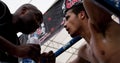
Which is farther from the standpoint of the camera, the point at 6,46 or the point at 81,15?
the point at 81,15

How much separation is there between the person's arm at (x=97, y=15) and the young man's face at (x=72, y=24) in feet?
2.57

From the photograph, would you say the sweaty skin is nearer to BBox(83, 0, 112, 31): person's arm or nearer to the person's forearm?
BBox(83, 0, 112, 31): person's arm

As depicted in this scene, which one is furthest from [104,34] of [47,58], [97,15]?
[47,58]

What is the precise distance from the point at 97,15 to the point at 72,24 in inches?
37.1

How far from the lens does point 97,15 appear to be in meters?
1.30

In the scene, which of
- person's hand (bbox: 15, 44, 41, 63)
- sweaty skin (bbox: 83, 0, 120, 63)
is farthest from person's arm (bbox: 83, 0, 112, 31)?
person's hand (bbox: 15, 44, 41, 63)

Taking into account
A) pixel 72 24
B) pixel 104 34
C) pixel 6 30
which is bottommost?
pixel 104 34

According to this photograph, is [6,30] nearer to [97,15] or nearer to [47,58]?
[47,58]

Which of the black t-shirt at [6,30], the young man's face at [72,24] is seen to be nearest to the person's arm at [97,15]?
the black t-shirt at [6,30]

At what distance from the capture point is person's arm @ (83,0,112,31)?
1271 millimetres

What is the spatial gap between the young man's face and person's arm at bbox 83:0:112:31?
782 millimetres

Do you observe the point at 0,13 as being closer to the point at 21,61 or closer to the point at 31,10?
the point at 31,10

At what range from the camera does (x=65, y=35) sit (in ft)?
23.7

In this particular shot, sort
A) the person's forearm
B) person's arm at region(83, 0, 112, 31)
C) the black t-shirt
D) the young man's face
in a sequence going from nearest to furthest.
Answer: person's arm at region(83, 0, 112, 31)
the person's forearm
the black t-shirt
the young man's face
